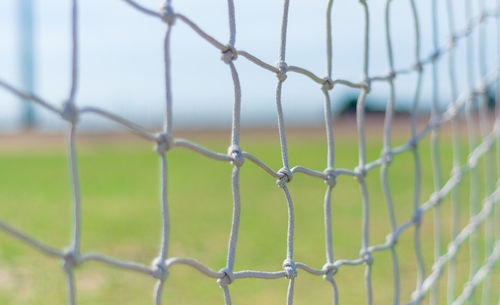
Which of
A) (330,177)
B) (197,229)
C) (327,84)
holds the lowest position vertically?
(197,229)

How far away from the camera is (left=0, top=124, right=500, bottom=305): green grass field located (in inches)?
80.9

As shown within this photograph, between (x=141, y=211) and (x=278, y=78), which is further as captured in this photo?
(x=141, y=211)

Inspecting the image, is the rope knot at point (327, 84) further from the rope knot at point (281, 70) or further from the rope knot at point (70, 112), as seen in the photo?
the rope knot at point (70, 112)

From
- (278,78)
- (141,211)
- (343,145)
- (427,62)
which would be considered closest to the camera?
(278,78)

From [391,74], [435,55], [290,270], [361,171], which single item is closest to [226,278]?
[290,270]

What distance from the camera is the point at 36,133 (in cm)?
1235

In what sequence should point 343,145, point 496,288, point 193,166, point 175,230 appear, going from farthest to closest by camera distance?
point 343,145 → point 193,166 → point 175,230 → point 496,288

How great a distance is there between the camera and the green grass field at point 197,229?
6.74 feet

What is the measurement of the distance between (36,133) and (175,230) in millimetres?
9771

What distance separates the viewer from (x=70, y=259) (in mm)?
523

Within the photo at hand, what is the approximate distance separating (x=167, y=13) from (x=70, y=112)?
17 centimetres

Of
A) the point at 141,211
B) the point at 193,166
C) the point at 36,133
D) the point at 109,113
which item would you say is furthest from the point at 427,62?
the point at 36,133

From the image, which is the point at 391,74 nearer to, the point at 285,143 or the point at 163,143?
the point at 285,143

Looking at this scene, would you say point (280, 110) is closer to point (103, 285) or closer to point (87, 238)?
point (103, 285)
